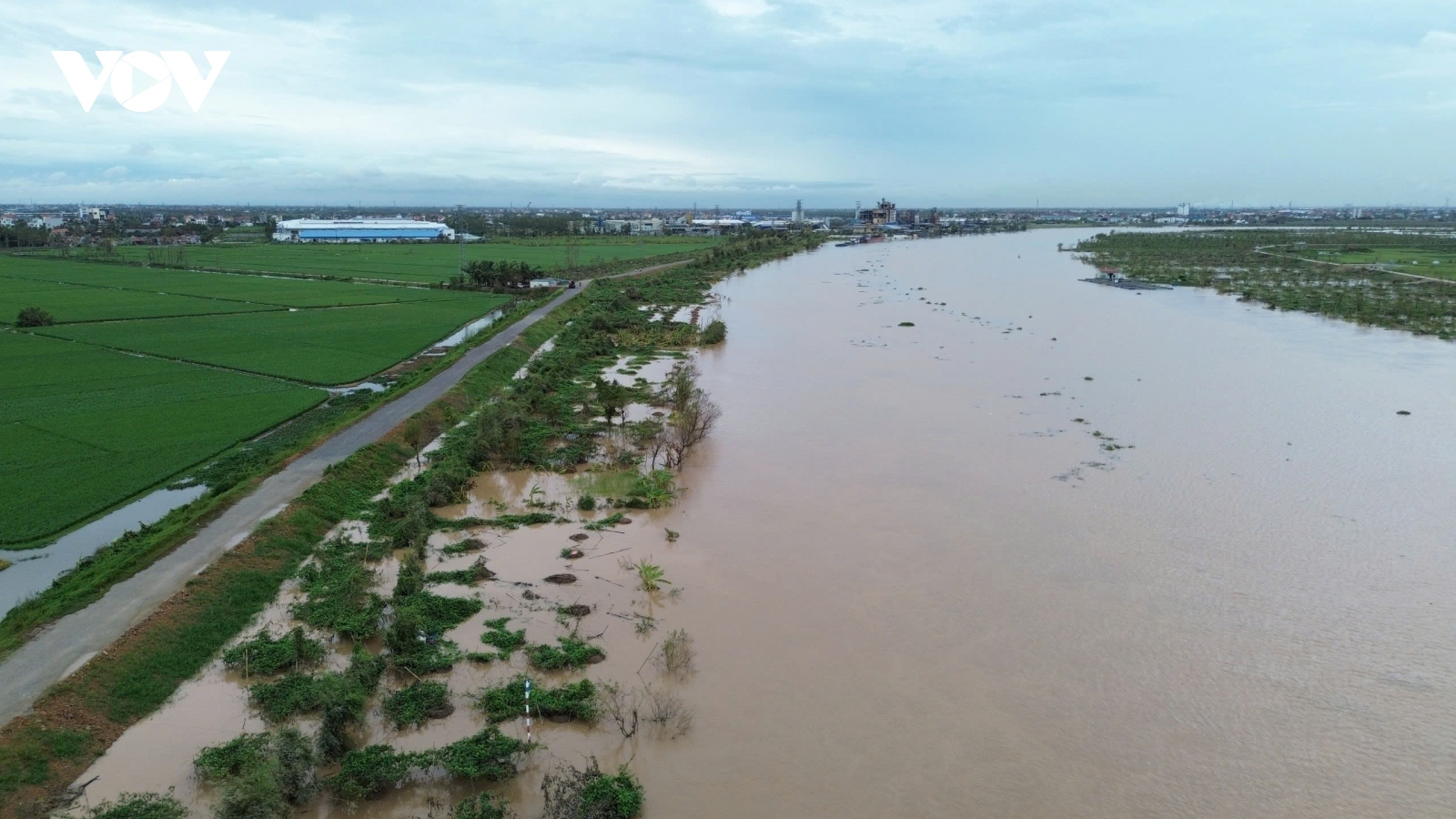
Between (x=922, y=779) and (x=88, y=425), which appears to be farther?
(x=88, y=425)

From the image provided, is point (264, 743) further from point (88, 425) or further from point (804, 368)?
point (804, 368)

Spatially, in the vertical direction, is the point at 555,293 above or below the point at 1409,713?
above

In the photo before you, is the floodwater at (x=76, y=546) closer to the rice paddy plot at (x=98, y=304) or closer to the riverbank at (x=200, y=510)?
the riverbank at (x=200, y=510)

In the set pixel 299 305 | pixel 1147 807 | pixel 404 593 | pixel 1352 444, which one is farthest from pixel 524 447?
pixel 299 305

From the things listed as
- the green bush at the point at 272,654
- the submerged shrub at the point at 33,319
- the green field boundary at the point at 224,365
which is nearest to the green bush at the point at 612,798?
the green bush at the point at 272,654

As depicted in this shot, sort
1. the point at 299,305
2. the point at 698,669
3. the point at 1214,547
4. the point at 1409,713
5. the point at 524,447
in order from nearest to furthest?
the point at 1409,713 < the point at 698,669 < the point at 1214,547 < the point at 524,447 < the point at 299,305

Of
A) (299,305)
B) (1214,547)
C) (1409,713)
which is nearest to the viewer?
(1409,713)

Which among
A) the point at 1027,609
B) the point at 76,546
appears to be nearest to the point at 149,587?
the point at 76,546
